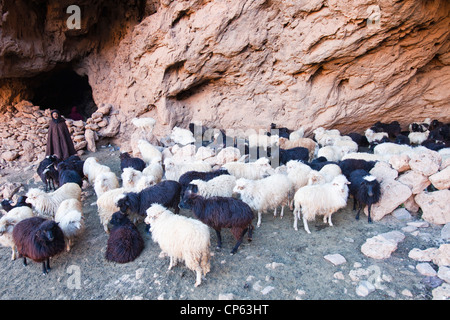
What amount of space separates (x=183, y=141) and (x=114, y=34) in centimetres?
504

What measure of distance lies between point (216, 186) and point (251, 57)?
4.79 m

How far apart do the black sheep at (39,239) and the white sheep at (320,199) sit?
12.3 ft

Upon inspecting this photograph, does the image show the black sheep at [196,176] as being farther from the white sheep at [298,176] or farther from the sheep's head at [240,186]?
the white sheep at [298,176]

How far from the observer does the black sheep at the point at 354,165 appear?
6.11m

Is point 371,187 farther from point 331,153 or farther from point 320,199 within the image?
point 331,153

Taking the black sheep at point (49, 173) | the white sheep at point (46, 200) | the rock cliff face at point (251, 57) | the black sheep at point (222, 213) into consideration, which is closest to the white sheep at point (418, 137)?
the rock cliff face at point (251, 57)

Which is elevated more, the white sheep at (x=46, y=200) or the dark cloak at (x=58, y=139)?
the dark cloak at (x=58, y=139)

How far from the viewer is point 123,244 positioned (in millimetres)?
4336

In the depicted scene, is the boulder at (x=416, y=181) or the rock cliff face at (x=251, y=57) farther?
the rock cliff face at (x=251, y=57)

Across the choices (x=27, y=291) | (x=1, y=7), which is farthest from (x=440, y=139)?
(x=1, y=7)

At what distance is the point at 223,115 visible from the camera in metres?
9.70

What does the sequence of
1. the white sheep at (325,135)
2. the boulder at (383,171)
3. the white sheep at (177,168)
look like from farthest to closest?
the white sheep at (325,135) → the white sheep at (177,168) → the boulder at (383,171)

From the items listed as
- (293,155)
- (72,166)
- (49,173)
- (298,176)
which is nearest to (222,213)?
(298,176)

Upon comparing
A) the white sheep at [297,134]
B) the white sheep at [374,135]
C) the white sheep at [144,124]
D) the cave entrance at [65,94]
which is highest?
the cave entrance at [65,94]
